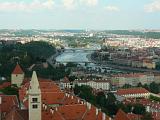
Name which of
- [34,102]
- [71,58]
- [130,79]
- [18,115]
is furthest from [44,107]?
[71,58]

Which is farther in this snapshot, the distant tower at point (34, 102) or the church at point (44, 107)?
the church at point (44, 107)

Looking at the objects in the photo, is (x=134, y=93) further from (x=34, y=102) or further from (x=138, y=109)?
(x=34, y=102)

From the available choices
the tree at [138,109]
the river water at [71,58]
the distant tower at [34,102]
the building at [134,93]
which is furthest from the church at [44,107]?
the river water at [71,58]

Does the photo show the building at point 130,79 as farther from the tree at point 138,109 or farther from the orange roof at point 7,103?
the orange roof at point 7,103

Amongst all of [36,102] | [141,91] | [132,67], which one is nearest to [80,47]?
[132,67]

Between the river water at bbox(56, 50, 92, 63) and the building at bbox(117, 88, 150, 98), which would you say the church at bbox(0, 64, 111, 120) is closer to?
the building at bbox(117, 88, 150, 98)

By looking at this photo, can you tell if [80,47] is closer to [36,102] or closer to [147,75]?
[147,75]

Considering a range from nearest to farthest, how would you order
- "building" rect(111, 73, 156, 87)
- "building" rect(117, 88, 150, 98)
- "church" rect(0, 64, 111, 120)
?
"church" rect(0, 64, 111, 120) → "building" rect(117, 88, 150, 98) → "building" rect(111, 73, 156, 87)

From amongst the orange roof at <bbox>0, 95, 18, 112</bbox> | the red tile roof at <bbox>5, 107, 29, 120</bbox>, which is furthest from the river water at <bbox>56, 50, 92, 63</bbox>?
the red tile roof at <bbox>5, 107, 29, 120</bbox>

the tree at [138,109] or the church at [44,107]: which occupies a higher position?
the church at [44,107]
